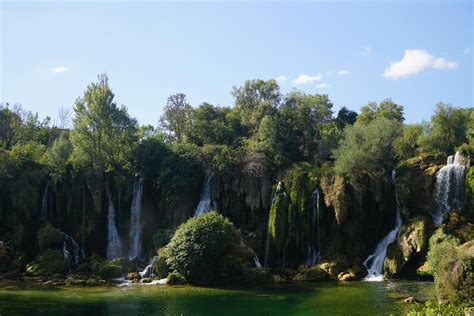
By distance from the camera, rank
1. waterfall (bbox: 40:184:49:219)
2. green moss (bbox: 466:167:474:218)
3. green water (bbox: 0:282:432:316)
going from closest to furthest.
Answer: green water (bbox: 0:282:432:316)
green moss (bbox: 466:167:474:218)
waterfall (bbox: 40:184:49:219)

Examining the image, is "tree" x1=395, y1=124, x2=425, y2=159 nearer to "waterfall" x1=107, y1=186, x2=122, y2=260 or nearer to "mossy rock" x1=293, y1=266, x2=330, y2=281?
"mossy rock" x1=293, y1=266, x2=330, y2=281

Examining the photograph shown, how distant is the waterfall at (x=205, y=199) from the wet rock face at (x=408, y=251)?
63.6ft

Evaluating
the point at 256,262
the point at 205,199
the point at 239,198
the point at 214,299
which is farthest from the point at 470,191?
the point at 205,199

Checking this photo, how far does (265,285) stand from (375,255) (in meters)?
12.1

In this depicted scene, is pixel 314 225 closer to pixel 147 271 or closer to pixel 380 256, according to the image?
pixel 380 256

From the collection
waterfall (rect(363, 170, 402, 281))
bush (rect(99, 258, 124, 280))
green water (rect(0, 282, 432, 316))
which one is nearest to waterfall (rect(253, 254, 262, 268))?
green water (rect(0, 282, 432, 316))

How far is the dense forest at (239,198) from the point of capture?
43.2 metres

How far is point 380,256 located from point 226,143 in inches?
976

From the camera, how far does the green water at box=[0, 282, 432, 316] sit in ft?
97.8

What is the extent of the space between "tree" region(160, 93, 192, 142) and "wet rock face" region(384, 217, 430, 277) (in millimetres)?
36860

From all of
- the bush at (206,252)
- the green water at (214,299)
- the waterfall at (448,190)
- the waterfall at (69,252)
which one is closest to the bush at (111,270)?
the green water at (214,299)

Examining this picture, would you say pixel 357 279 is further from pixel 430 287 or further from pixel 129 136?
pixel 129 136

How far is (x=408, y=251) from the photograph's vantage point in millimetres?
42500

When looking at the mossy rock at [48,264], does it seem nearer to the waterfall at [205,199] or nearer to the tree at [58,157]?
the tree at [58,157]
